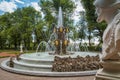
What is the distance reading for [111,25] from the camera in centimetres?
406

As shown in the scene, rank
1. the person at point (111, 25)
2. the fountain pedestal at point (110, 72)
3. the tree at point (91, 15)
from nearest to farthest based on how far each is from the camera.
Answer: the person at point (111, 25) < the fountain pedestal at point (110, 72) < the tree at point (91, 15)

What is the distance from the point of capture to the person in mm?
3908

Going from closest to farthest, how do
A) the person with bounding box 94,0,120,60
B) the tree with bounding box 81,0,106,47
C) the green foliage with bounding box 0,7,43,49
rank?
the person with bounding box 94,0,120,60 < the tree with bounding box 81,0,106,47 < the green foliage with bounding box 0,7,43,49

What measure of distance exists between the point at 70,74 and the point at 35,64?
2625 millimetres

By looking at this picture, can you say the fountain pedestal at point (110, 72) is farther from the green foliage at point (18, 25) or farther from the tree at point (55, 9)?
the tree at point (55, 9)


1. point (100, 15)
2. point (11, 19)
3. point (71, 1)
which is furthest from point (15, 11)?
point (100, 15)

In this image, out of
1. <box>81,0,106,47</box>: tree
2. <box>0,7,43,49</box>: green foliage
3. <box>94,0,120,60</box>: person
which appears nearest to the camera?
<box>94,0,120,60</box>: person

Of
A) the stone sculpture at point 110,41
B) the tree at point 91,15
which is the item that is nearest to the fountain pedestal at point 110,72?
the stone sculpture at point 110,41

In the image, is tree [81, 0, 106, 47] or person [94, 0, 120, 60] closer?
person [94, 0, 120, 60]

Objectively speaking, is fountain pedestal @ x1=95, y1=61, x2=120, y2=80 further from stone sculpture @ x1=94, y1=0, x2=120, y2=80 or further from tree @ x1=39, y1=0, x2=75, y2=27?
tree @ x1=39, y1=0, x2=75, y2=27

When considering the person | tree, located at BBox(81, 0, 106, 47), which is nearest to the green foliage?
tree, located at BBox(81, 0, 106, 47)

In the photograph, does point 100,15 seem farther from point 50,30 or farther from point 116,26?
point 50,30

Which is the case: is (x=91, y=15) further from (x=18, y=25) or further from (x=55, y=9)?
(x=18, y=25)

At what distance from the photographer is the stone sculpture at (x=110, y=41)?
3.96 m
